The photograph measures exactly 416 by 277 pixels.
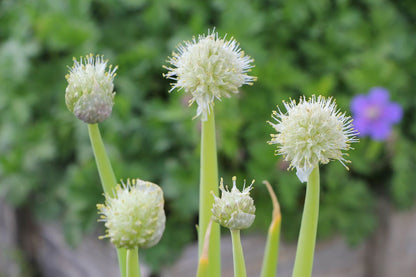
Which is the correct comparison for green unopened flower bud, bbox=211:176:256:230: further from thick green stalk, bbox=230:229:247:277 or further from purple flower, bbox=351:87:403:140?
purple flower, bbox=351:87:403:140

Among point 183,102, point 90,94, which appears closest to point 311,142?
point 90,94

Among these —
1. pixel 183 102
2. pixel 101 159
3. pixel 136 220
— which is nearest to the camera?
pixel 136 220

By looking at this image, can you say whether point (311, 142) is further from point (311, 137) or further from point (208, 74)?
point (208, 74)

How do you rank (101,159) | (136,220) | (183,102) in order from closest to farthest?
(136,220) → (101,159) → (183,102)

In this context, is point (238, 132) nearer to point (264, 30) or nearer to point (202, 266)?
point (264, 30)

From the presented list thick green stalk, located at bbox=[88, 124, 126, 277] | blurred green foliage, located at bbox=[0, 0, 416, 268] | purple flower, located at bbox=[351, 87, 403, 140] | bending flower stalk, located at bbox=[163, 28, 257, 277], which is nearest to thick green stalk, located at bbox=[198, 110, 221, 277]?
bending flower stalk, located at bbox=[163, 28, 257, 277]
